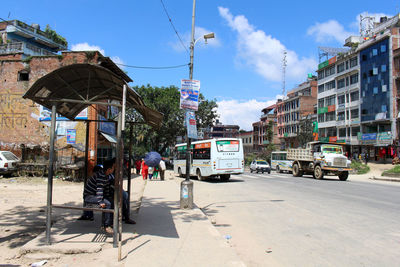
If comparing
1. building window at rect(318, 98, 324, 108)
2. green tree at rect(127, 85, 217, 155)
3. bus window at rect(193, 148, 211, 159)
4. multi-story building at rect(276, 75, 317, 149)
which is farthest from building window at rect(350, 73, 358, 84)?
bus window at rect(193, 148, 211, 159)

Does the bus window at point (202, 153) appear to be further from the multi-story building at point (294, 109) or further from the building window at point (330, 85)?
the multi-story building at point (294, 109)

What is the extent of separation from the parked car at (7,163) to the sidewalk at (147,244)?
46.6 feet

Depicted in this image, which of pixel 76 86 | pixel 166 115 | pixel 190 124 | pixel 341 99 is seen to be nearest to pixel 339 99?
pixel 341 99

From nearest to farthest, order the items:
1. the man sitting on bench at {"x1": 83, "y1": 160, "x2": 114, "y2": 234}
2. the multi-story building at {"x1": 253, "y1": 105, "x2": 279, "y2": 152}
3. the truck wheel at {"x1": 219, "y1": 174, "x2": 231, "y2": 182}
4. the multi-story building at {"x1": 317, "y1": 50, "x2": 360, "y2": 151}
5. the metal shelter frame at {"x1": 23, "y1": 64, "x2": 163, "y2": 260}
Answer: the metal shelter frame at {"x1": 23, "y1": 64, "x2": 163, "y2": 260}, the man sitting on bench at {"x1": 83, "y1": 160, "x2": 114, "y2": 234}, the truck wheel at {"x1": 219, "y1": 174, "x2": 231, "y2": 182}, the multi-story building at {"x1": 317, "y1": 50, "x2": 360, "y2": 151}, the multi-story building at {"x1": 253, "y1": 105, "x2": 279, "y2": 152}

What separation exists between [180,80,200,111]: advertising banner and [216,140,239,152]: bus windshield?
12.7 meters

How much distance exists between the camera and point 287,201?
1198 cm

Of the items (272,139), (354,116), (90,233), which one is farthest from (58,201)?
(272,139)

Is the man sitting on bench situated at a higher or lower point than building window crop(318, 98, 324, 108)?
lower

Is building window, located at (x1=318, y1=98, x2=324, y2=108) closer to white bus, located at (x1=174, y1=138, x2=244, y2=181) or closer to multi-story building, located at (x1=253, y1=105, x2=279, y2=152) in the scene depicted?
multi-story building, located at (x1=253, y1=105, x2=279, y2=152)

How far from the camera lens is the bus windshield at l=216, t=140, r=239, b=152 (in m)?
22.3

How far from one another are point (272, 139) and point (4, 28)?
64.8m

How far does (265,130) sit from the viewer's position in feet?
295

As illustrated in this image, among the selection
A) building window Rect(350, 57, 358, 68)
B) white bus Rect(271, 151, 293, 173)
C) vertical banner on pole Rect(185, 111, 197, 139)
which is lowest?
white bus Rect(271, 151, 293, 173)

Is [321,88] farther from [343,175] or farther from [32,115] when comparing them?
[32,115]
